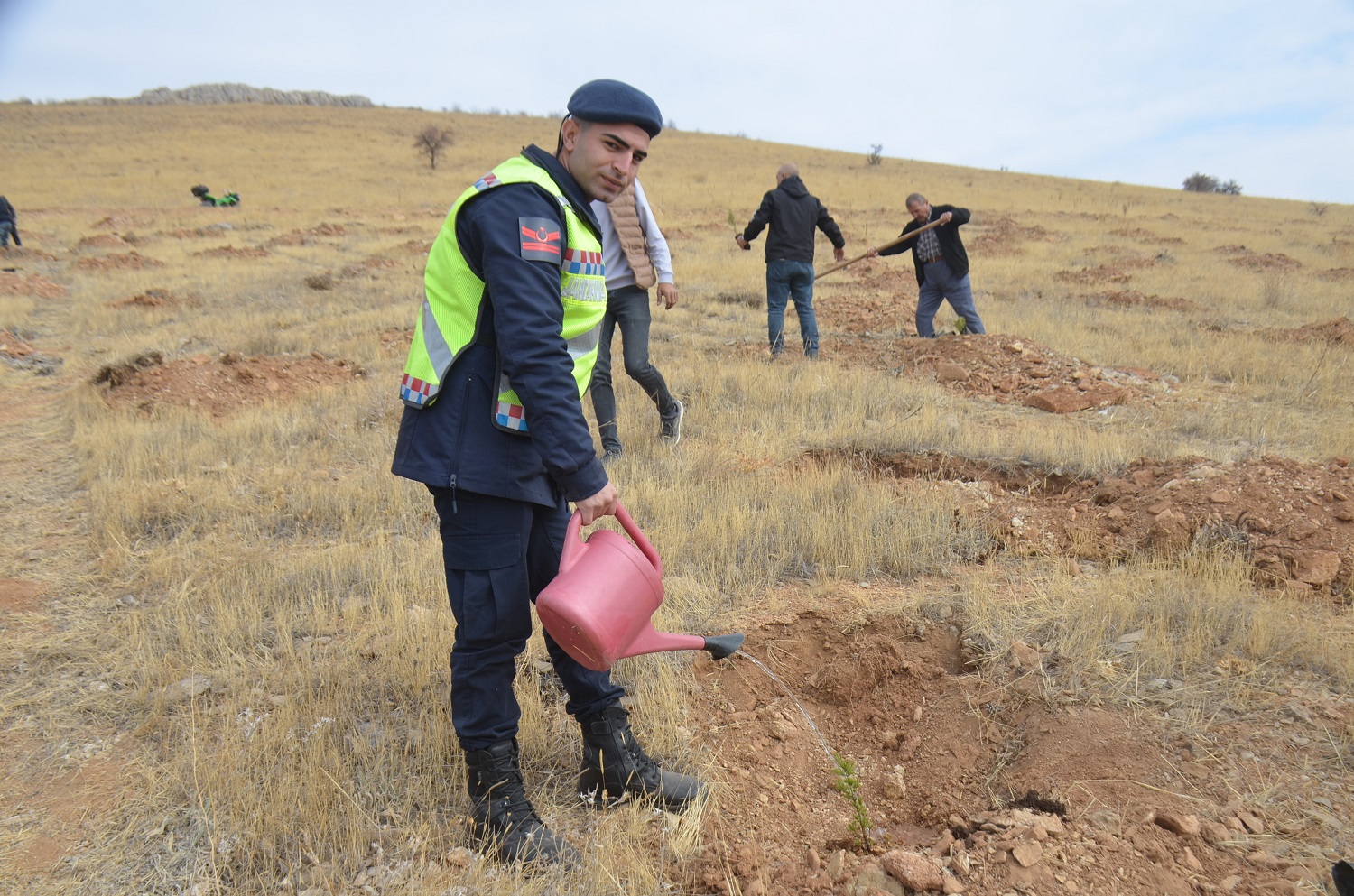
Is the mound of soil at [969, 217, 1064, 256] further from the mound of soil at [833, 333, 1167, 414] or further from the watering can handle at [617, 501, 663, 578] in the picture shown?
the watering can handle at [617, 501, 663, 578]

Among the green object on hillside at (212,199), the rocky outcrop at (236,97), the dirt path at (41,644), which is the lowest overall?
the dirt path at (41,644)

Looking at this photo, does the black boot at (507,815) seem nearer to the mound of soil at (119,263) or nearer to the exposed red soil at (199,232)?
the mound of soil at (119,263)

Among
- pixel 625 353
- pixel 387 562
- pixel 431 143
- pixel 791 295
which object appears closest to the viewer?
pixel 387 562

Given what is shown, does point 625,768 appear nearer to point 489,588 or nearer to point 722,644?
point 722,644

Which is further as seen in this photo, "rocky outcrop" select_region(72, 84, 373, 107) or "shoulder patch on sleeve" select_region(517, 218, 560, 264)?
"rocky outcrop" select_region(72, 84, 373, 107)

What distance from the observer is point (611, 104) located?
2080mm

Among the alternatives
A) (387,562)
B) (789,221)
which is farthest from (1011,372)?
(387,562)

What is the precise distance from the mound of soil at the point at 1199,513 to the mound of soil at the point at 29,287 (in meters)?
13.8

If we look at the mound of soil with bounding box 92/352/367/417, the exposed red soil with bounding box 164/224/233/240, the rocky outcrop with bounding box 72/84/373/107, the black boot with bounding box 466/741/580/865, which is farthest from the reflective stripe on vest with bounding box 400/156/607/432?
the rocky outcrop with bounding box 72/84/373/107

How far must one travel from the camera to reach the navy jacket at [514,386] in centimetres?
196

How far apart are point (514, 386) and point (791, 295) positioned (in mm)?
6783

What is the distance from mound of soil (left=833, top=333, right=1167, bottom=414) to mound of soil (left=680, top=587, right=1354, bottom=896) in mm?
4235

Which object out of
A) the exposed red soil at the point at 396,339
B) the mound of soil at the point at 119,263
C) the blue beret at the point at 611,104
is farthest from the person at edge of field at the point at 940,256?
the mound of soil at the point at 119,263

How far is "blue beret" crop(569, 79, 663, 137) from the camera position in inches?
81.7
